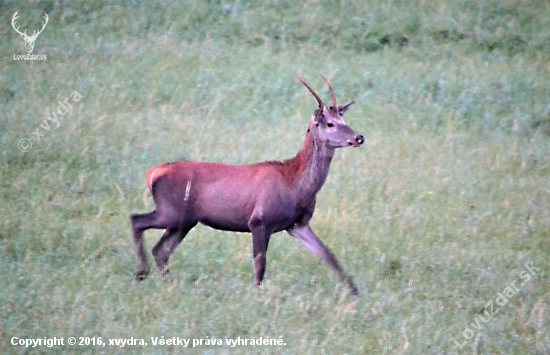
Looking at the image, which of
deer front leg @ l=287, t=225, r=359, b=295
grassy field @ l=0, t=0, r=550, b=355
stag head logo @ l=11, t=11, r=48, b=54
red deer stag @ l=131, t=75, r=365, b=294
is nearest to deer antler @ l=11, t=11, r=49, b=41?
stag head logo @ l=11, t=11, r=48, b=54

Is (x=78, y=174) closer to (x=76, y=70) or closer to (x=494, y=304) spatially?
(x=76, y=70)

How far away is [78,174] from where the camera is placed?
1022cm

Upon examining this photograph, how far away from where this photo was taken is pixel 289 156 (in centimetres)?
1134

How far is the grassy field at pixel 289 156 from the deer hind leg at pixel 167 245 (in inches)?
8.4

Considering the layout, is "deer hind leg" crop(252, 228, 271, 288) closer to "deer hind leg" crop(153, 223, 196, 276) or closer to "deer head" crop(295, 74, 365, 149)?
"deer hind leg" crop(153, 223, 196, 276)

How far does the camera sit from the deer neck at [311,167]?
7723 millimetres

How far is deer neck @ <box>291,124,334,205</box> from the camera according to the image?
772cm

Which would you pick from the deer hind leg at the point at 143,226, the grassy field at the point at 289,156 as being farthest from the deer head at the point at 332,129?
the deer hind leg at the point at 143,226

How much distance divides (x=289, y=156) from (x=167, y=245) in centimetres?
375

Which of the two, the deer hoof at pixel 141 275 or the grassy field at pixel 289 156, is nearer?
the grassy field at pixel 289 156

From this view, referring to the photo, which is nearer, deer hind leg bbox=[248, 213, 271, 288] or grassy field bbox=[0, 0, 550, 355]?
grassy field bbox=[0, 0, 550, 355]

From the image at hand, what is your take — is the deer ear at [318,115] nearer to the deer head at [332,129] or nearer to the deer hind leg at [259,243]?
the deer head at [332,129]

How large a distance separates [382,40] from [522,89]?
2752mm

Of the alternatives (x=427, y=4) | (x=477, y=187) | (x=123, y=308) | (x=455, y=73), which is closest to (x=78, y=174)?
(x=123, y=308)
